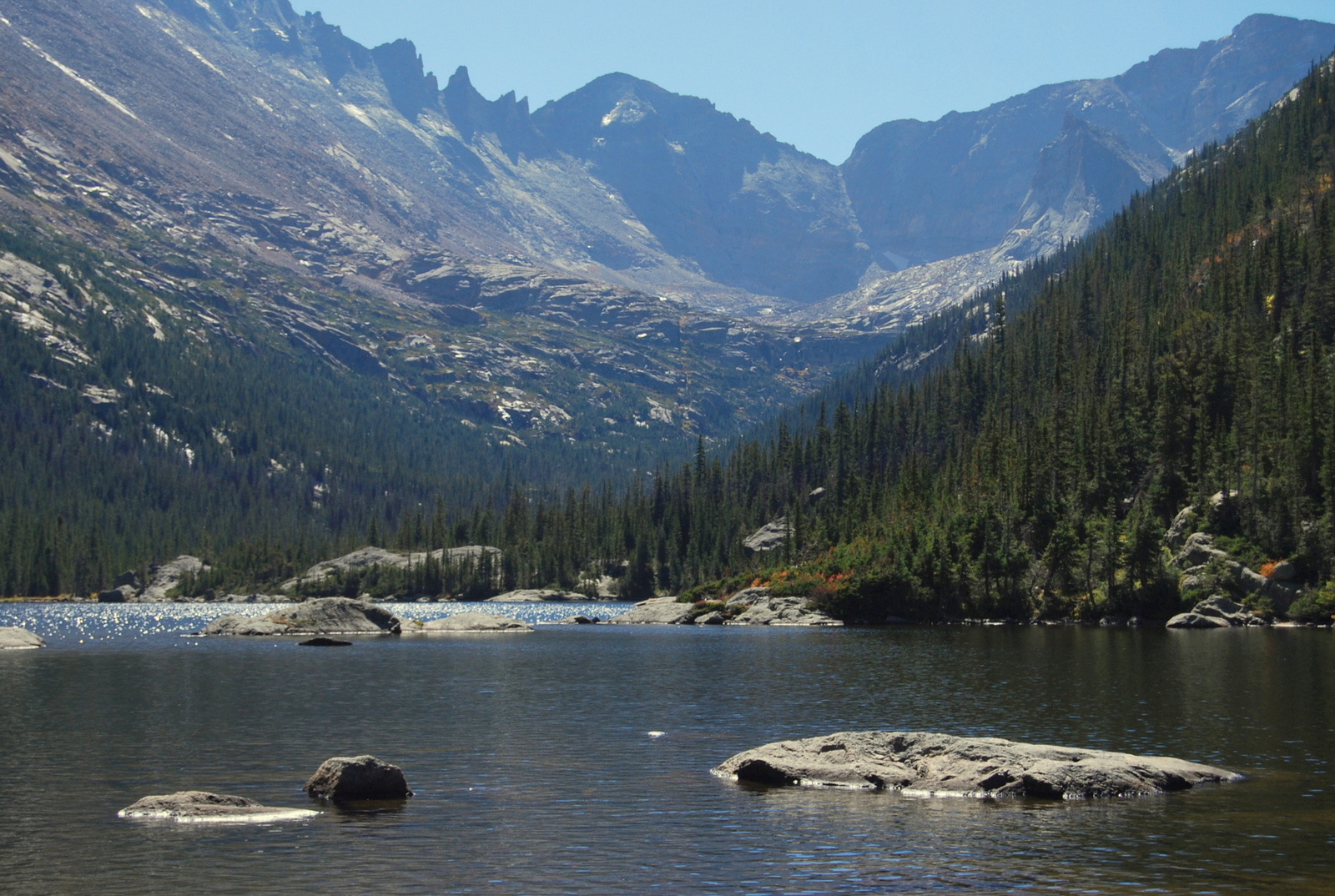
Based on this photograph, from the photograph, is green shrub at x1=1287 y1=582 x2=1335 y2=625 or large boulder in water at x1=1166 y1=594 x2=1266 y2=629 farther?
large boulder in water at x1=1166 y1=594 x2=1266 y2=629

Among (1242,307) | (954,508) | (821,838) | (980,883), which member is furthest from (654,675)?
Result: (1242,307)

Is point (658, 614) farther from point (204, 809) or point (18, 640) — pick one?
point (204, 809)

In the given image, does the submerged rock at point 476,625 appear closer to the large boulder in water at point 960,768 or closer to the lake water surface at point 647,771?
the lake water surface at point 647,771

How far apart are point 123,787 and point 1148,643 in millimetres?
86286

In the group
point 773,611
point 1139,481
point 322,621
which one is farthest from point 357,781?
point 1139,481

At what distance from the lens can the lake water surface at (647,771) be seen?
28.1 meters

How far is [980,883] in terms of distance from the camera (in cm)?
2688

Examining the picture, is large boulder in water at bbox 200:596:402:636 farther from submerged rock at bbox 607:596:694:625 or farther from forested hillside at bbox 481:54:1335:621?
forested hillside at bbox 481:54:1335:621

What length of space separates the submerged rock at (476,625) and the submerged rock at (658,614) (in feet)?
81.5

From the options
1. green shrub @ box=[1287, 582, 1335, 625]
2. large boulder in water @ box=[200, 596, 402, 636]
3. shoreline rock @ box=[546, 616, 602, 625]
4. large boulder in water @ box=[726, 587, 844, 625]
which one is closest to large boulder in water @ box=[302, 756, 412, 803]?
large boulder in water @ box=[200, 596, 402, 636]

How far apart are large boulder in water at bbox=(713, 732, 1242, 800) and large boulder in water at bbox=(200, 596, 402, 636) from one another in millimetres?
106513

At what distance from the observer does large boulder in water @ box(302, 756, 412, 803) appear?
123 ft

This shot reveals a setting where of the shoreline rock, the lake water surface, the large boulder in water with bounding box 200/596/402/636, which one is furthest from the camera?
the shoreline rock

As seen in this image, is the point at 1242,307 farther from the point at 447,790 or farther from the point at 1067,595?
the point at 447,790
